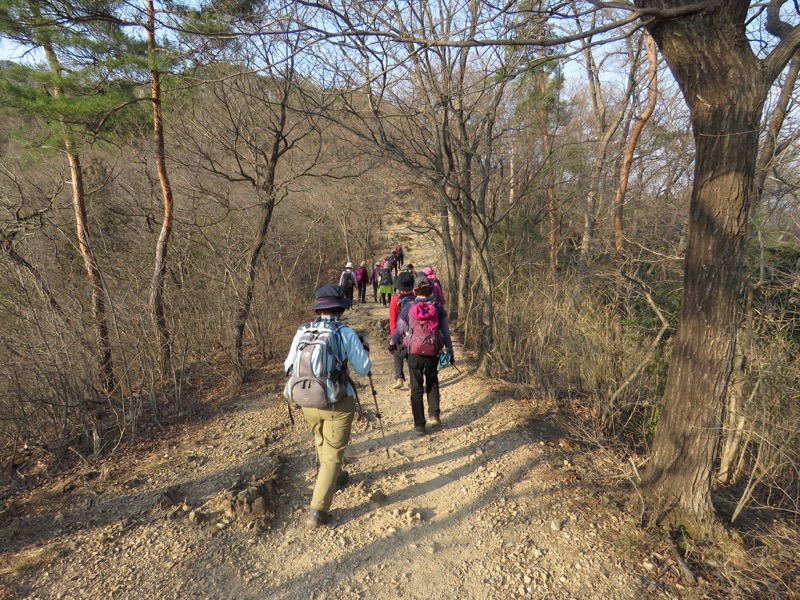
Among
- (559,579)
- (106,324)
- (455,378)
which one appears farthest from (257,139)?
(559,579)

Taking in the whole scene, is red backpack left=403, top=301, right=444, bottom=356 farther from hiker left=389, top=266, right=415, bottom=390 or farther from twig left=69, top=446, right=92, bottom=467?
twig left=69, top=446, right=92, bottom=467

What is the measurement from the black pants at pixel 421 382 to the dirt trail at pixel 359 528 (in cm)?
29

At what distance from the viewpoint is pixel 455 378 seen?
648cm

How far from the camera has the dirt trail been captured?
271 centimetres

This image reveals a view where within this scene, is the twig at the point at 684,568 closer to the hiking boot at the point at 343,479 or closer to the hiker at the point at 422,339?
the hiker at the point at 422,339

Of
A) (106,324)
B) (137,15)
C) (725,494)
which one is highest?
(137,15)

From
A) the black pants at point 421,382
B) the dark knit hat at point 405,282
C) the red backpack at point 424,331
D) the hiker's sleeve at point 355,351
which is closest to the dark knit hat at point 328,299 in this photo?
the hiker's sleeve at point 355,351

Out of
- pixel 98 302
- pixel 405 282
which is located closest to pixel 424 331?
pixel 405 282

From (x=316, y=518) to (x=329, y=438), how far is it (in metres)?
0.67

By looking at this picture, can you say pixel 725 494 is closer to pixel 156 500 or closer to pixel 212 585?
pixel 212 585

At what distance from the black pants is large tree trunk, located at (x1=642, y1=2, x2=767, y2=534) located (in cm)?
216

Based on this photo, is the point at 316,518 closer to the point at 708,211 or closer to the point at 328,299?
the point at 328,299

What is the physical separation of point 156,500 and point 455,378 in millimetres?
4261

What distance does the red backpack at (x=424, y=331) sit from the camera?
4.29 m
